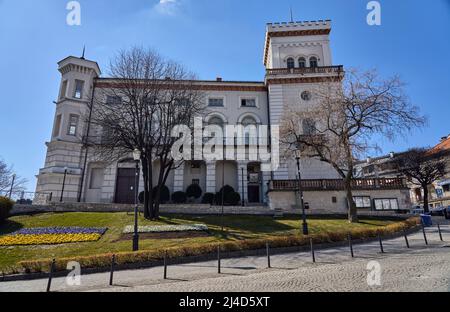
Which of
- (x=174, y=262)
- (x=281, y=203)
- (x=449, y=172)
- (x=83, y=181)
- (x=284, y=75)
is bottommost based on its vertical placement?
(x=174, y=262)

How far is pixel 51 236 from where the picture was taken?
16625 millimetres

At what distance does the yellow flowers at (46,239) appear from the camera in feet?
51.0

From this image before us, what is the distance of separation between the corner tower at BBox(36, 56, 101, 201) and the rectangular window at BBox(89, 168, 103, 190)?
156 cm

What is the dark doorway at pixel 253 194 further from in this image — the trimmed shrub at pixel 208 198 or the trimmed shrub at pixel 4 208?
the trimmed shrub at pixel 4 208

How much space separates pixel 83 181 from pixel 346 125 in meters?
27.9

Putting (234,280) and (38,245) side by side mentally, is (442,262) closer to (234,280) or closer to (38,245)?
(234,280)

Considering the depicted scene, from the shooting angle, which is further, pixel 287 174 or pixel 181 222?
pixel 287 174

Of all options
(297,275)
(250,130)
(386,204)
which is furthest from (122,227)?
(386,204)

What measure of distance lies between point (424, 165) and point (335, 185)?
2764cm

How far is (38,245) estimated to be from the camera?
604 inches

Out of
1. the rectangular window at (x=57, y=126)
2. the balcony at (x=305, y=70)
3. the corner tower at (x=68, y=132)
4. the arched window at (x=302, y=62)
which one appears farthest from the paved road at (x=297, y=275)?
the arched window at (x=302, y=62)

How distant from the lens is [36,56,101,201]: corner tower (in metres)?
27.9
